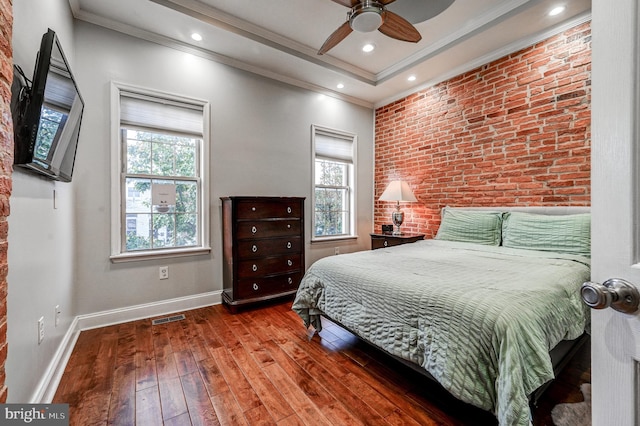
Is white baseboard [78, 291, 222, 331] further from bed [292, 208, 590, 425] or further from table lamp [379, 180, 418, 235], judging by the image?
table lamp [379, 180, 418, 235]

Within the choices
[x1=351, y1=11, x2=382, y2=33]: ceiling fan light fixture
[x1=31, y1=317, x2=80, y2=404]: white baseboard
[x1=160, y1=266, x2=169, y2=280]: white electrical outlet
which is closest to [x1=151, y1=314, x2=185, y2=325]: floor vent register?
[x1=160, y1=266, x2=169, y2=280]: white electrical outlet

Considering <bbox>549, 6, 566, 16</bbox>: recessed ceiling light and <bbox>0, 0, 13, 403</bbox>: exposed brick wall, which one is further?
<bbox>549, 6, 566, 16</bbox>: recessed ceiling light

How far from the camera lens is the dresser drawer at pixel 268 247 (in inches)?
116

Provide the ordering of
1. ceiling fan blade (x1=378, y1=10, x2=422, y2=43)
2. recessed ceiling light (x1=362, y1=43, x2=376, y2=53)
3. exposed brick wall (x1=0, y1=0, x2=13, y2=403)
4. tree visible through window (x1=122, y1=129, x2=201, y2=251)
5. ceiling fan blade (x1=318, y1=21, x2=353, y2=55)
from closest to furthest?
exposed brick wall (x1=0, y1=0, x2=13, y2=403) < ceiling fan blade (x1=378, y1=10, x2=422, y2=43) < ceiling fan blade (x1=318, y1=21, x2=353, y2=55) < tree visible through window (x1=122, y1=129, x2=201, y2=251) < recessed ceiling light (x1=362, y1=43, x2=376, y2=53)

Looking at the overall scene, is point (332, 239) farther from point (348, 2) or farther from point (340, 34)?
point (348, 2)

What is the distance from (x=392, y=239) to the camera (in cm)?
386

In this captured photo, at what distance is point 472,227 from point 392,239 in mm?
1099

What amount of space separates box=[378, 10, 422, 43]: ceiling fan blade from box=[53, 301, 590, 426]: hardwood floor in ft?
8.37

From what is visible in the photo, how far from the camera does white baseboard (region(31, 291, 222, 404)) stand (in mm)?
1585

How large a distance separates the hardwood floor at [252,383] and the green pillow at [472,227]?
1.14 meters

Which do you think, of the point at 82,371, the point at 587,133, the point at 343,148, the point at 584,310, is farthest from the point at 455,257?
the point at 82,371

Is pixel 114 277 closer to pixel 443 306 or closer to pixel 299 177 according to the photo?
pixel 299 177

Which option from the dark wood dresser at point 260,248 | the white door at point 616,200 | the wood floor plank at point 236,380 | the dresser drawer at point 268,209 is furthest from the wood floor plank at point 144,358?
the white door at point 616,200

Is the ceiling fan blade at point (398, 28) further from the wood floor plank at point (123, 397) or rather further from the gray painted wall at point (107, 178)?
the wood floor plank at point (123, 397)
